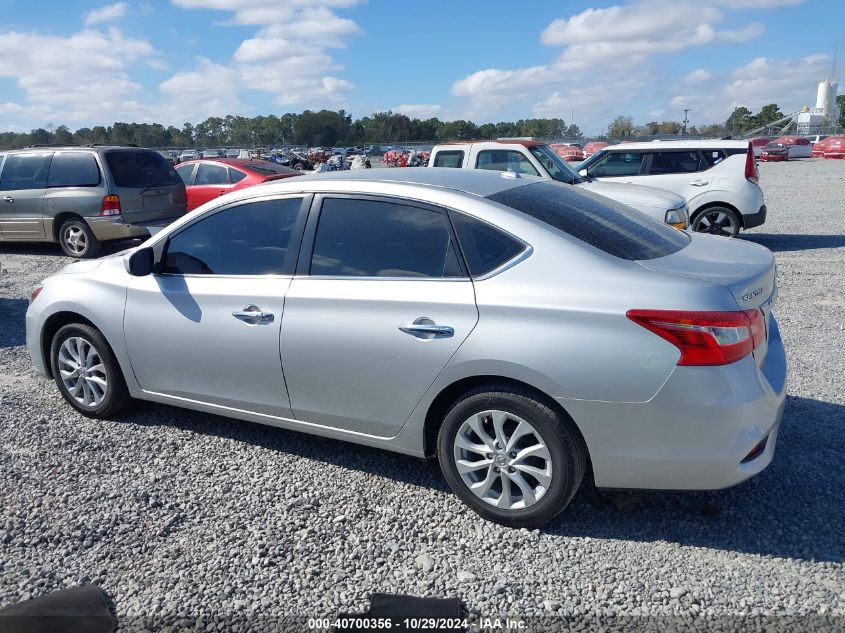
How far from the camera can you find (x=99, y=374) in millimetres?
4770

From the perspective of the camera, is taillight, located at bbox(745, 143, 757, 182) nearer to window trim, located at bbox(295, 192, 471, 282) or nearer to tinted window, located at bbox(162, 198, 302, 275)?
window trim, located at bbox(295, 192, 471, 282)

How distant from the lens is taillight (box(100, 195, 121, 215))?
11.0m

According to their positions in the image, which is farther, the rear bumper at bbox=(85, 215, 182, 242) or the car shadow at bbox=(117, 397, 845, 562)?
the rear bumper at bbox=(85, 215, 182, 242)

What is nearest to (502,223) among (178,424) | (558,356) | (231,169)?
(558,356)

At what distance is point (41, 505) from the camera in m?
3.78

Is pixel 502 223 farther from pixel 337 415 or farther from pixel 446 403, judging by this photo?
pixel 337 415

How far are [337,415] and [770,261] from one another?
7.91ft

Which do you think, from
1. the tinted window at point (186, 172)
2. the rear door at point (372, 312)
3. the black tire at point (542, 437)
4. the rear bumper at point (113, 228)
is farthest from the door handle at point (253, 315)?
the tinted window at point (186, 172)

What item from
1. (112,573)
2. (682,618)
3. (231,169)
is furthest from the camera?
(231,169)

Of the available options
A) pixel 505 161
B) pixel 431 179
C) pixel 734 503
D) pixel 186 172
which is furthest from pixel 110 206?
pixel 734 503

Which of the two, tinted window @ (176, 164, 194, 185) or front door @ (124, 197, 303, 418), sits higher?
tinted window @ (176, 164, 194, 185)

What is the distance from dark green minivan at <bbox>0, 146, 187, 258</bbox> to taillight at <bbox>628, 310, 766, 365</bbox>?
10.0 metres

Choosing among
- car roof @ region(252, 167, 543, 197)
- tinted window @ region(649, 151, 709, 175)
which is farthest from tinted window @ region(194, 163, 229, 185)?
car roof @ region(252, 167, 543, 197)

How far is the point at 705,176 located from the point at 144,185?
29.5ft
